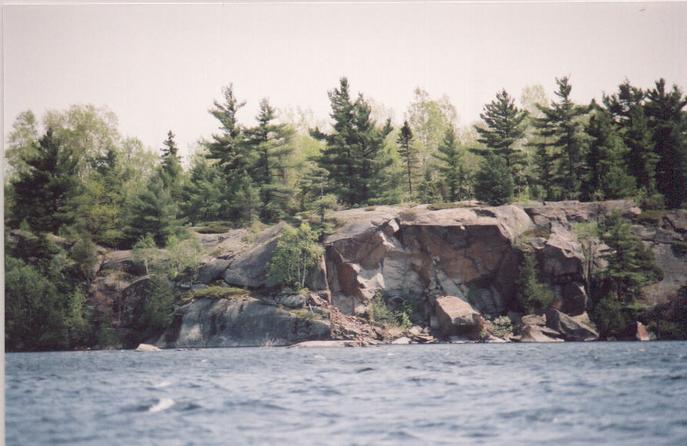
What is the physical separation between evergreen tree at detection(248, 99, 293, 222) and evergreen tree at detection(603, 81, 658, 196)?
22.1 meters

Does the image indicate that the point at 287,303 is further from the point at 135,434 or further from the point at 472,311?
the point at 135,434

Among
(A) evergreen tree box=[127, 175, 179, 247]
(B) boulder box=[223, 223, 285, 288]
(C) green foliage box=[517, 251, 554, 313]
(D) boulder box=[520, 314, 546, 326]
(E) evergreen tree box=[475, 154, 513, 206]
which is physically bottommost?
(D) boulder box=[520, 314, 546, 326]

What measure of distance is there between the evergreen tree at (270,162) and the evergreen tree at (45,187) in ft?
44.9

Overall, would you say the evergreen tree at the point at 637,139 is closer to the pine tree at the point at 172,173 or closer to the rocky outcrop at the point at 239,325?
the rocky outcrop at the point at 239,325

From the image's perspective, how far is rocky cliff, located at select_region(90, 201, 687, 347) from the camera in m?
35.0

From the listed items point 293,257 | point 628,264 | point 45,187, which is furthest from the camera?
point 293,257

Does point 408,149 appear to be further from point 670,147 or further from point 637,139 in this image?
point 670,147

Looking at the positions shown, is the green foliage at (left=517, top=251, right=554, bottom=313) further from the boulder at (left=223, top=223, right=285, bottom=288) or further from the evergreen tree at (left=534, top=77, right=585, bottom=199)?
the boulder at (left=223, top=223, right=285, bottom=288)

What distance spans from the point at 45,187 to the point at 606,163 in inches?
1284

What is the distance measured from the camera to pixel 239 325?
35.1m

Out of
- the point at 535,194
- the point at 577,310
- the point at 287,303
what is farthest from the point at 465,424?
the point at 535,194

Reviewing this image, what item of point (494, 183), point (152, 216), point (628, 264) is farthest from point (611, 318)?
point (152, 216)

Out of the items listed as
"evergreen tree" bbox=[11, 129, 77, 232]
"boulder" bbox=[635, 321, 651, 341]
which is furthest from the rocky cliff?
"evergreen tree" bbox=[11, 129, 77, 232]

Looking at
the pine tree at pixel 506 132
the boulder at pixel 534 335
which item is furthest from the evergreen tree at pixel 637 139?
the boulder at pixel 534 335
